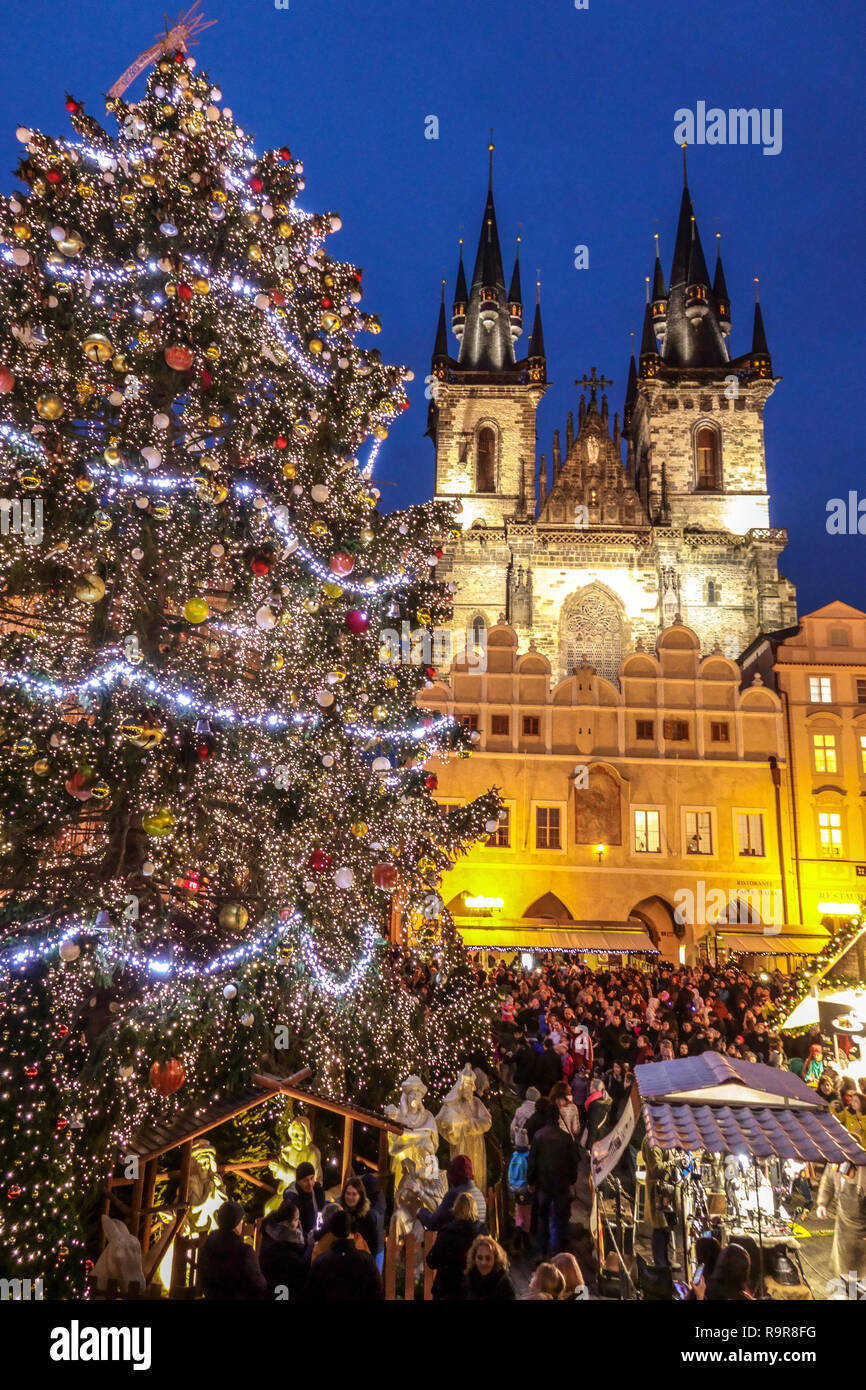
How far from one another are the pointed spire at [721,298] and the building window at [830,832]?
1078 inches

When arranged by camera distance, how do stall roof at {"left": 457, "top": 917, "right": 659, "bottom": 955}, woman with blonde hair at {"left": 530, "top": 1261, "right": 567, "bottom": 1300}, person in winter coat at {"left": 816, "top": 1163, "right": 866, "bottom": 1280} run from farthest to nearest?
stall roof at {"left": 457, "top": 917, "right": 659, "bottom": 955}
person in winter coat at {"left": 816, "top": 1163, "right": 866, "bottom": 1280}
woman with blonde hair at {"left": 530, "top": 1261, "right": 567, "bottom": 1300}

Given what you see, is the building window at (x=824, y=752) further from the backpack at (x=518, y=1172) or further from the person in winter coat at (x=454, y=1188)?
the person in winter coat at (x=454, y=1188)

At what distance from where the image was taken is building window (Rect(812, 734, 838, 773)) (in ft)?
85.0

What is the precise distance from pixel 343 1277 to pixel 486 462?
39.2m

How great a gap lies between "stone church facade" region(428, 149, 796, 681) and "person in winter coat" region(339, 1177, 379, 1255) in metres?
31.3

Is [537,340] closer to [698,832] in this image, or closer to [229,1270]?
[698,832]

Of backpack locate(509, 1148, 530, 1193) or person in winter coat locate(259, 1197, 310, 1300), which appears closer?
person in winter coat locate(259, 1197, 310, 1300)

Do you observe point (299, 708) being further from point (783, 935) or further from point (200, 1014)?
point (783, 935)

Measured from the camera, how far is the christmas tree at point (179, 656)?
247 inches

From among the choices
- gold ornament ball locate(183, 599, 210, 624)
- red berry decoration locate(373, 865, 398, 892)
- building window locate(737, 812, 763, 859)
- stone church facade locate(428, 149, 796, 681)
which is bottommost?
red berry decoration locate(373, 865, 398, 892)

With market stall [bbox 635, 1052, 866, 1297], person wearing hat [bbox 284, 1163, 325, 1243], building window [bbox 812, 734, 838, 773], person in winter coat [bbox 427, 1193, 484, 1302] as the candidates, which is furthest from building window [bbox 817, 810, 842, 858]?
person in winter coat [bbox 427, 1193, 484, 1302]

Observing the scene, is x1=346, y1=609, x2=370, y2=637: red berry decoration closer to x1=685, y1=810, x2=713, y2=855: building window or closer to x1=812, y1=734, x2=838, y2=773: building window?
x1=685, y1=810, x2=713, y2=855: building window
